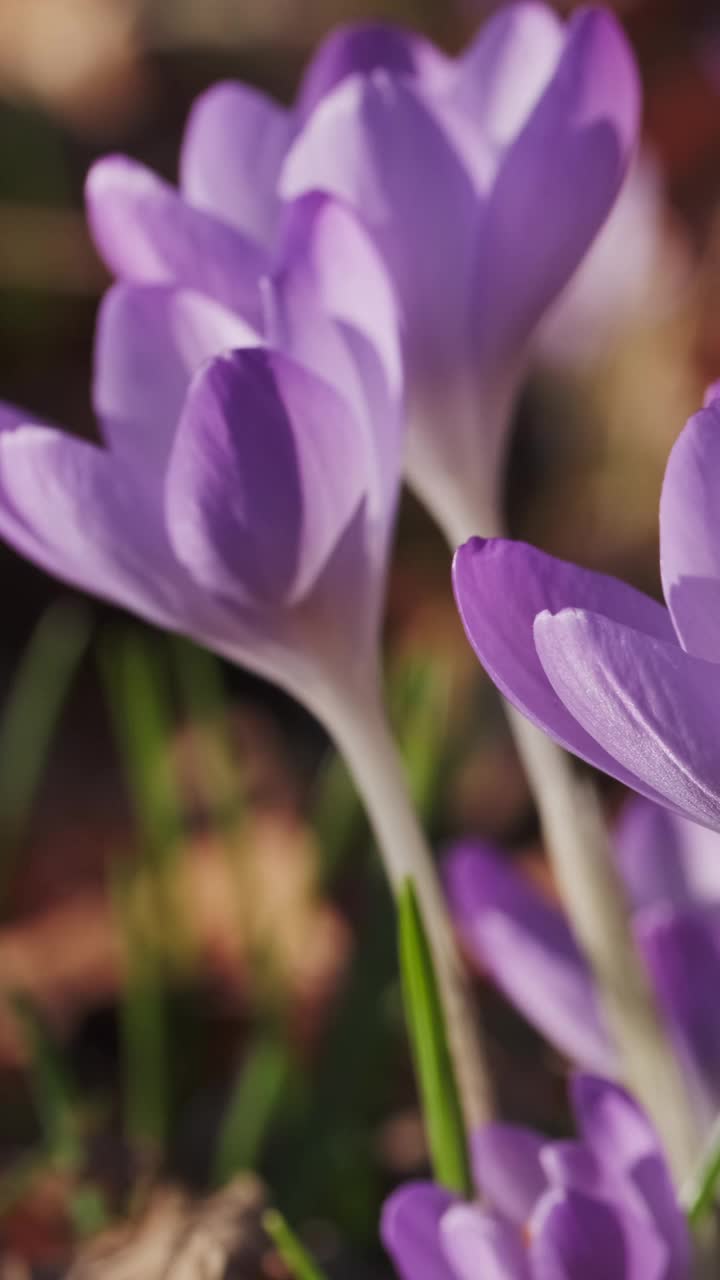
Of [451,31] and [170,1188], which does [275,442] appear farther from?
[451,31]

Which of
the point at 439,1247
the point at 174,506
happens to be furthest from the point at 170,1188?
the point at 174,506

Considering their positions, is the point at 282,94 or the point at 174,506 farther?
the point at 282,94

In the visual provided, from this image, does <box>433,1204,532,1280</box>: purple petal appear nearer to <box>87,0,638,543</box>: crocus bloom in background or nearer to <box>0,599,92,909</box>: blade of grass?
<box>87,0,638,543</box>: crocus bloom in background

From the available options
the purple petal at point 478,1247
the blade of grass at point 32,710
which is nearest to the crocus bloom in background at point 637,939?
the purple petal at point 478,1247

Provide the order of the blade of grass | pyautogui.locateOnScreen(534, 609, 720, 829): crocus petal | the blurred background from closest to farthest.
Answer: pyautogui.locateOnScreen(534, 609, 720, 829): crocus petal, the blurred background, the blade of grass

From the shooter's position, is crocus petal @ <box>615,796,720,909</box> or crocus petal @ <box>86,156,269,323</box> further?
crocus petal @ <box>615,796,720,909</box>

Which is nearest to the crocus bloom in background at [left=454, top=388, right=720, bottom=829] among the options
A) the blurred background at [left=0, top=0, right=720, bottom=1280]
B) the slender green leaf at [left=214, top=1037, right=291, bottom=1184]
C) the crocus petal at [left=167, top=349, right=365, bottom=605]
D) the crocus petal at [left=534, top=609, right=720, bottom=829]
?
the crocus petal at [left=534, top=609, right=720, bottom=829]
